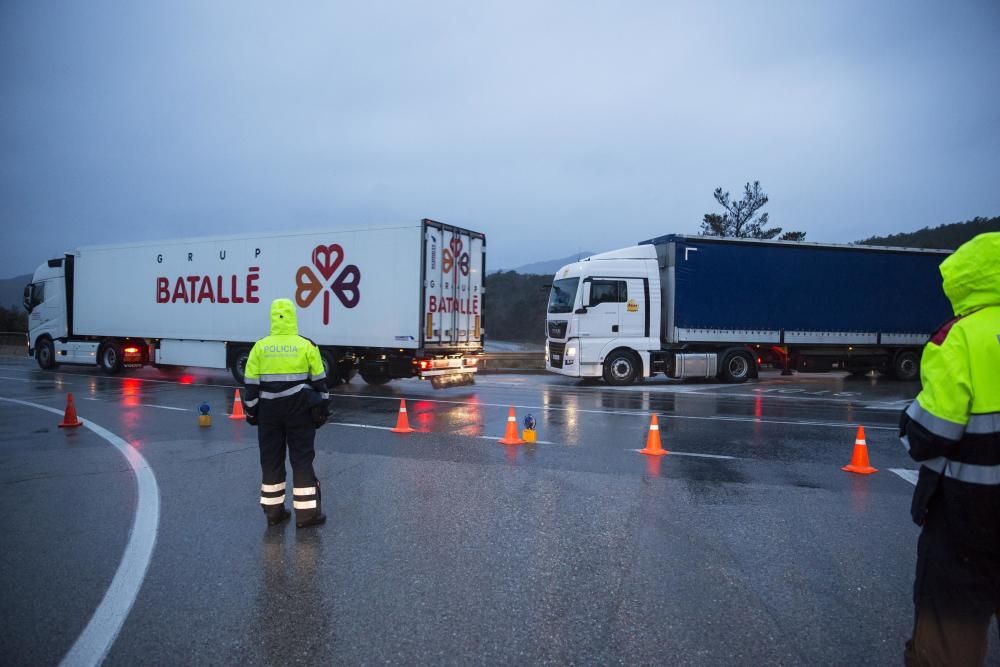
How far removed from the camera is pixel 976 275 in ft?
→ 7.86

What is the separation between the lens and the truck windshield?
53.8 ft

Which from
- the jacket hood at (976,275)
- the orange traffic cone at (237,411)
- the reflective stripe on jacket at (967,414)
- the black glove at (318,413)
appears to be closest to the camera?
the reflective stripe on jacket at (967,414)

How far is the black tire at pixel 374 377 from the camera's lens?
15.0 m

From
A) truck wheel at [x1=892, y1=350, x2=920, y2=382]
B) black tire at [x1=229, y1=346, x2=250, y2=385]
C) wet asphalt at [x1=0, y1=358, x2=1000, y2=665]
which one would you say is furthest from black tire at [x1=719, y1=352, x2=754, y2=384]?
black tire at [x1=229, y1=346, x2=250, y2=385]

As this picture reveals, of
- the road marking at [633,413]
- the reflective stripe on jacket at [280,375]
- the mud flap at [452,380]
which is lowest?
the road marking at [633,413]

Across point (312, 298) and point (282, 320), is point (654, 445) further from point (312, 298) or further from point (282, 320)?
point (312, 298)

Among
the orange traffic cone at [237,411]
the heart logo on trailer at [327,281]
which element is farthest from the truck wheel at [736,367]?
the orange traffic cone at [237,411]

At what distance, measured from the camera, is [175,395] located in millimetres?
13812

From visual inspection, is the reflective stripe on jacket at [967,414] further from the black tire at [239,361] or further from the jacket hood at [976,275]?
the black tire at [239,361]

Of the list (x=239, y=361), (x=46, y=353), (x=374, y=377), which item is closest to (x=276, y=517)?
(x=374, y=377)

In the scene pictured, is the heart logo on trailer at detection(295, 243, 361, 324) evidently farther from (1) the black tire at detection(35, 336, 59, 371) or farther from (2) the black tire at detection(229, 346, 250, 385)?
(1) the black tire at detection(35, 336, 59, 371)

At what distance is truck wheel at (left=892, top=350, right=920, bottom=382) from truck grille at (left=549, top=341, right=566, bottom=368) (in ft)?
33.9

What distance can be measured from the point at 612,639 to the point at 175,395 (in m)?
13.0

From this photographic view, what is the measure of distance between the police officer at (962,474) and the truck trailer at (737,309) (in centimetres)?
1375
